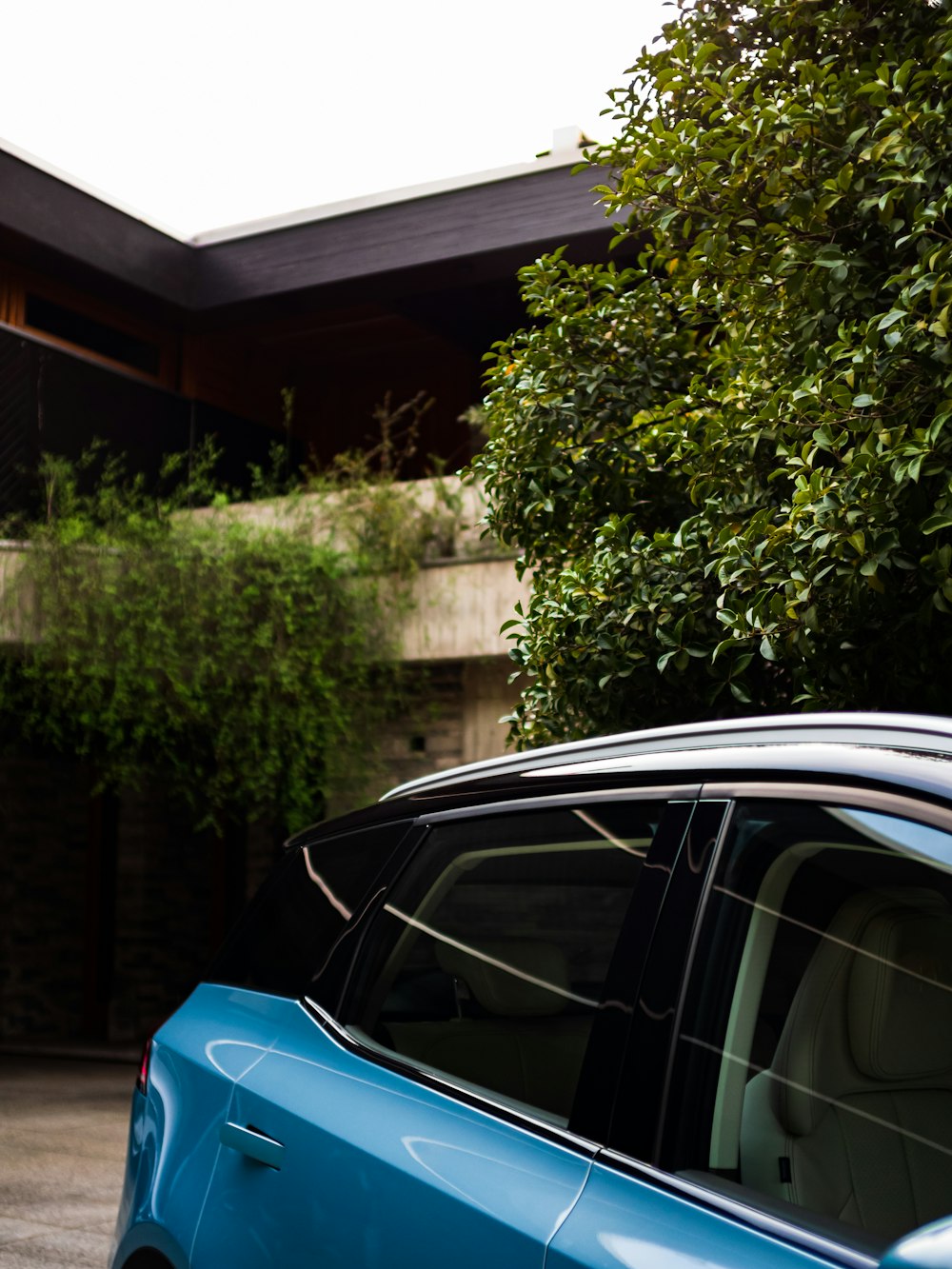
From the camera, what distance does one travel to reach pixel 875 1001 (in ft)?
6.07

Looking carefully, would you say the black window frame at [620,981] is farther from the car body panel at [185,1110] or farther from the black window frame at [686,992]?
the car body panel at [185,1110]

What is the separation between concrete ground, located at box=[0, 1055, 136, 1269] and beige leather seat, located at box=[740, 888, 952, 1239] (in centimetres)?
477

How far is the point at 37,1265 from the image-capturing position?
18.4ft

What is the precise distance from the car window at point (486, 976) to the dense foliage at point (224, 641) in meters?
7.65

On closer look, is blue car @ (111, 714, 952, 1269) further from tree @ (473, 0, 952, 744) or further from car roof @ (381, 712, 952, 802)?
tree @ (473, 0, 952, 744)

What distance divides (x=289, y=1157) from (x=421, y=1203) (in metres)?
0.37

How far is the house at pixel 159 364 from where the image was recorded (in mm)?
12203

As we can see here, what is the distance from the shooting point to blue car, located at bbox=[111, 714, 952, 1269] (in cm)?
160

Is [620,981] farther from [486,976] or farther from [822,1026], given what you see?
[486,976]

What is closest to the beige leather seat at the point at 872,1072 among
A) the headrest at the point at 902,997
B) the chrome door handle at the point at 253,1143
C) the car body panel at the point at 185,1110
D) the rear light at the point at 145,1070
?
the headrest at the point at 902,997

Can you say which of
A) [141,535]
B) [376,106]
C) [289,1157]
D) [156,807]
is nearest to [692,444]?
[289,1157]

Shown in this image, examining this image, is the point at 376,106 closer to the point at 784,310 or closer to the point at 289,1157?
the point at 784,310

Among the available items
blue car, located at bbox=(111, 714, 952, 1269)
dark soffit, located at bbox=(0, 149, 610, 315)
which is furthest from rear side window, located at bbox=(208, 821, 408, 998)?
dark soffit, located at bbox=(0, 149, 610, 315)

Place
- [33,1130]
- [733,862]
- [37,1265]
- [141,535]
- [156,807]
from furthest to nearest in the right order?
1. [156,807]
2. [141,535]
3. [33,1130]
4. [37,1265]
5. [733,862]
